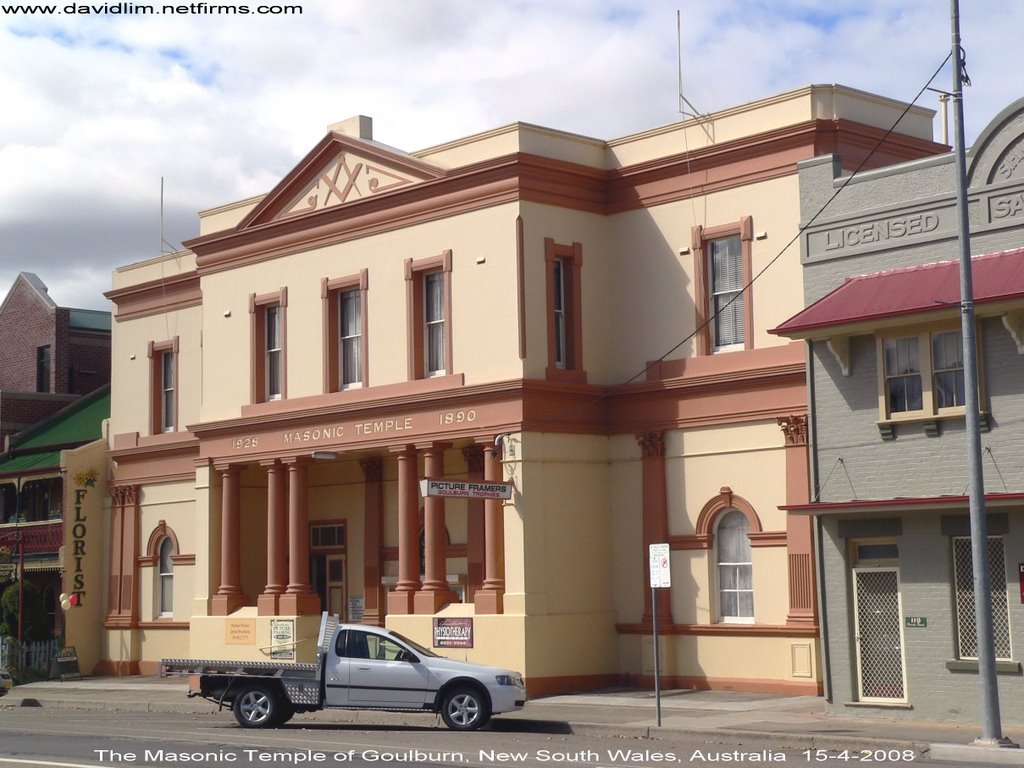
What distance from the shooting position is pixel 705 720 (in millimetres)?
23188

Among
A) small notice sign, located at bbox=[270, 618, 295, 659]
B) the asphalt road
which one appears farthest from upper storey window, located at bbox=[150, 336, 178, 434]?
the asphalt road

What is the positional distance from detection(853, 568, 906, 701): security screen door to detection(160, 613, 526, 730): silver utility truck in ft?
16.6

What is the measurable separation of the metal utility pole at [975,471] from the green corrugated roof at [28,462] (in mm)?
28734

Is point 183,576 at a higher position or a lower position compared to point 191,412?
lower

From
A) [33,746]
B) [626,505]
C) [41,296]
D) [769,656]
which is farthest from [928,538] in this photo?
[41,296]

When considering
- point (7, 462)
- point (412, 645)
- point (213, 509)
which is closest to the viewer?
point (412, 645)

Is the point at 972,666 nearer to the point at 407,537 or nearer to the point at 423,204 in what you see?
the point at 407,537

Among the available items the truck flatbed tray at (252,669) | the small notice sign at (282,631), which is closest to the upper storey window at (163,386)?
the small notice sign at (282,631)

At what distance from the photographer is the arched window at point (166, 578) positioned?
39594mm

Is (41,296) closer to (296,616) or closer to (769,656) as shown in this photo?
(296,616)

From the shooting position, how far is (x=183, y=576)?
38.9 metres

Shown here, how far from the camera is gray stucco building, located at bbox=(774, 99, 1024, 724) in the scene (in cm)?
2161

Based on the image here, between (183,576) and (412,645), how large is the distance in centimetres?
1672

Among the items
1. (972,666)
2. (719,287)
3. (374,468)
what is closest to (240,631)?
(374,468)
